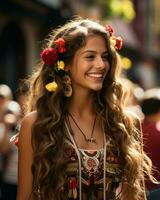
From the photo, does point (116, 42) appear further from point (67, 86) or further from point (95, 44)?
point (67, 86)

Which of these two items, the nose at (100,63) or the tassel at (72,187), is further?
the nose at (100,63)

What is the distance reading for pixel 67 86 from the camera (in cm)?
535

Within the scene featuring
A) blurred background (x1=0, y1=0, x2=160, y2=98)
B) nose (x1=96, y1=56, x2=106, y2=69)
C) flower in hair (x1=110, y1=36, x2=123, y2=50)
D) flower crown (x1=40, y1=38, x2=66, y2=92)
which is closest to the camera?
nose (x1=96, y1=56, x2=106, y2=69)

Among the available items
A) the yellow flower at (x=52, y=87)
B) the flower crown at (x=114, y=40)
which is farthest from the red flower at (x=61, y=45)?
the flower crown at (x=114, y=40)

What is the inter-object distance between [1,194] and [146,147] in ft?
6.89

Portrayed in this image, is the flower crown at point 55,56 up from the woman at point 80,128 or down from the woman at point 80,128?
up

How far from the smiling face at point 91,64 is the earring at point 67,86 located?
0.06 m

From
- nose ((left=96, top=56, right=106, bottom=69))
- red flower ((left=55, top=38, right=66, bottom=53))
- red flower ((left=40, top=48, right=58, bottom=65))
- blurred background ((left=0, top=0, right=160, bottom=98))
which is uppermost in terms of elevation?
blurred background ((left=0, top=0, right=160, bottom=98))

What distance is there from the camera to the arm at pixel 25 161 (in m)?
5.09

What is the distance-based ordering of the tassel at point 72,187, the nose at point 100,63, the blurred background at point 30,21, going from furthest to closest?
the blurred background at point 30,21 → the nose at point 100,63 → the tassel at point 72,187

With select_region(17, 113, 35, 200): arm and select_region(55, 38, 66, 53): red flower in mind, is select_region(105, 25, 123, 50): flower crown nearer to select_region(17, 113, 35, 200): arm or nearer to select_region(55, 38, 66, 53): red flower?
select_region(55, 38, 66, 53): red flower

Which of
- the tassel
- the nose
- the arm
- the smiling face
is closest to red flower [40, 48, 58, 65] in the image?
the smiling face

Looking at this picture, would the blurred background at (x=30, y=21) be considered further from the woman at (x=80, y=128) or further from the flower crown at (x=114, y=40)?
the woman at (x=80, y=128)

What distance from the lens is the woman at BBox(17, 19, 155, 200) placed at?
5.05 meters
